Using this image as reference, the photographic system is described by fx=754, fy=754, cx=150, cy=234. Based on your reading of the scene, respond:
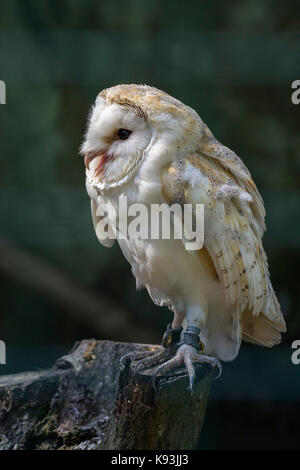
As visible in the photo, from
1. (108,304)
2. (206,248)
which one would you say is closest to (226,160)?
(206,248)

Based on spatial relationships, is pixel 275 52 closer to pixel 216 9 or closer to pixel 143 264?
pixel 216 9

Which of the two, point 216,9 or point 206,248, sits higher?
point 216,9

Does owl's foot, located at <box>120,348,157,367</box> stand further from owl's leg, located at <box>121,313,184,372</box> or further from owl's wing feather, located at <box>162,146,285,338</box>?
owl's wing feather, located at <box>162,146,285,338</box>

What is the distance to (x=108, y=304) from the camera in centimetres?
243

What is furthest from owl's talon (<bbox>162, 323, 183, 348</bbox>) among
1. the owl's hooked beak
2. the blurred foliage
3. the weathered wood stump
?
the blurred foliage

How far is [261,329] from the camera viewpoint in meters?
1.59

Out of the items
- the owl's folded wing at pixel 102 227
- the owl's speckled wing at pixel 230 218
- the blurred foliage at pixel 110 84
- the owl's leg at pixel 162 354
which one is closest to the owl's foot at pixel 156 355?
the owl's leg at pixel 162 354

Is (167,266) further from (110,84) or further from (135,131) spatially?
(110,84)

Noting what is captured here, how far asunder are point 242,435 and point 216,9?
1.33 meters

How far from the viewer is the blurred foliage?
6.92 feet

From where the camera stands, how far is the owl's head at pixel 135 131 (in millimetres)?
1382

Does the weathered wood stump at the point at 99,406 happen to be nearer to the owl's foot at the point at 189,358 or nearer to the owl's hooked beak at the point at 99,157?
the owl's foot at the point at 189,358

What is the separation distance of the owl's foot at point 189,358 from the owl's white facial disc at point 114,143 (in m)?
0.32
